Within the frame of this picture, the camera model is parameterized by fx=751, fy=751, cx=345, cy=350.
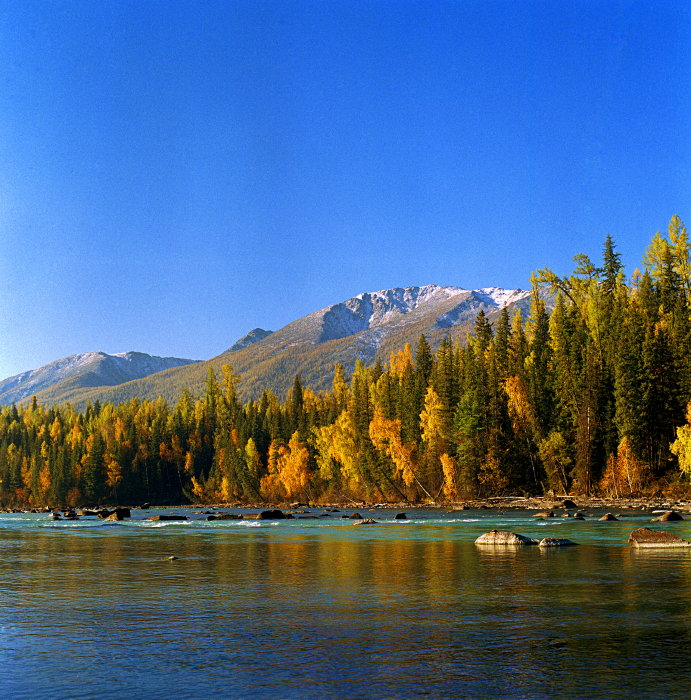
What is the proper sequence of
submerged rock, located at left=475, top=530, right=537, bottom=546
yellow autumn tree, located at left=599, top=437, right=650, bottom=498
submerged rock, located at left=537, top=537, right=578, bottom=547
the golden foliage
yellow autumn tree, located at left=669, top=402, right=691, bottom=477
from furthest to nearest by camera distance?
the golden foliage → yellow autumn tree, located at left=599, top=437, right=650, bottom=498 → yellow autumn tree, located at left=669, top=402, right=691, bottom=477 → submerged rock, located at left=475, top=530, right=537, bottom=546 → submerged rock, located at left=537, top=537, right=578, bottom=547

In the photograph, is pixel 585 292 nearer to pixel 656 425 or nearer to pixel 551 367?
pixel 551 367

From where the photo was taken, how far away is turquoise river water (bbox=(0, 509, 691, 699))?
14891 mm

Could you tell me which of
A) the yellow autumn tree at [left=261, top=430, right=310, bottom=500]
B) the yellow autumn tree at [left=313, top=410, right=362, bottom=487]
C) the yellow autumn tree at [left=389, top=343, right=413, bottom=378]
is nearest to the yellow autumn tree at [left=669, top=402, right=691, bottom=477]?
the yellow autumn tree at [left=313, top=410, right=362, bottom=487]

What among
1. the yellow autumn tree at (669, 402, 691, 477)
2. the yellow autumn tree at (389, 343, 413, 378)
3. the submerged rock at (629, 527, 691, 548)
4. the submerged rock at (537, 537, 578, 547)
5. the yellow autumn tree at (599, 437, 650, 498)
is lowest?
the submerged rock at (537, 537, 578, 547)

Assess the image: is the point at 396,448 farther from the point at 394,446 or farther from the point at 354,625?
the point at 354,625

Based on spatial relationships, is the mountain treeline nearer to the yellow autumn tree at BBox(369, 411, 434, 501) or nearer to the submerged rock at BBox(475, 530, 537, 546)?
the yellow autumn tree at BBox(369, 411, 434, 501)

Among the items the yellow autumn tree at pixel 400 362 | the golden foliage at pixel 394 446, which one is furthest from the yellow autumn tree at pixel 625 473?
the yellow autumn tree at pixel 400 362

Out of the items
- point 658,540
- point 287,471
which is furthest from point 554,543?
point 287,471

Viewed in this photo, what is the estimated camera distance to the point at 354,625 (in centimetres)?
2033

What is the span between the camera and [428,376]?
12838cm

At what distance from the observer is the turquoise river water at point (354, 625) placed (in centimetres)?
1489

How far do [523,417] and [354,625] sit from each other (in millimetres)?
87950

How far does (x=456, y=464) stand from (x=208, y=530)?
1969 inches

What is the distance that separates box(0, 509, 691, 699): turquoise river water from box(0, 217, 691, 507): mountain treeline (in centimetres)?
5273
